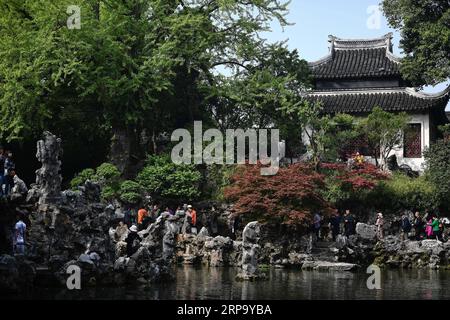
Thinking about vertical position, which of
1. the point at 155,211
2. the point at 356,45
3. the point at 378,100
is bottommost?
the point at 155,211

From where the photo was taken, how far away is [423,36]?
114ft

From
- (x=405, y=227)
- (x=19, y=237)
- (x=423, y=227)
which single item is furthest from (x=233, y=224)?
(x=19, y=237)

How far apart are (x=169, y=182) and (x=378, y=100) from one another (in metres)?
14.7

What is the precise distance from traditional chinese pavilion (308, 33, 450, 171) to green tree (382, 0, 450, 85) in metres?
1.28

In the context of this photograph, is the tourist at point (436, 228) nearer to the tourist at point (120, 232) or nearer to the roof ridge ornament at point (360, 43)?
the tourist at point (120, 232)

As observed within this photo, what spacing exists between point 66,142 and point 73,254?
1275cm

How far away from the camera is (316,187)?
27.0 m

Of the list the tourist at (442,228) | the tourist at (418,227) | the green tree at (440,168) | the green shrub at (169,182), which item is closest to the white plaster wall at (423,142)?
the green tree at (440,168)

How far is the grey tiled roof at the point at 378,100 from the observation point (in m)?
36.9

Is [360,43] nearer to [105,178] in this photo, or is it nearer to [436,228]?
[436,228]

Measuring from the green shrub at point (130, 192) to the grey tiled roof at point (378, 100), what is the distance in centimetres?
1296

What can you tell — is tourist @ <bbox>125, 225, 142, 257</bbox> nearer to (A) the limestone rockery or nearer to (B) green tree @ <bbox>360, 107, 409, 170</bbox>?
(A) the limestone rockery

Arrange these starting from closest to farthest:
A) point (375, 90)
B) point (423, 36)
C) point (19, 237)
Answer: point (19, 237), point (423, 36), point (375, 90)
